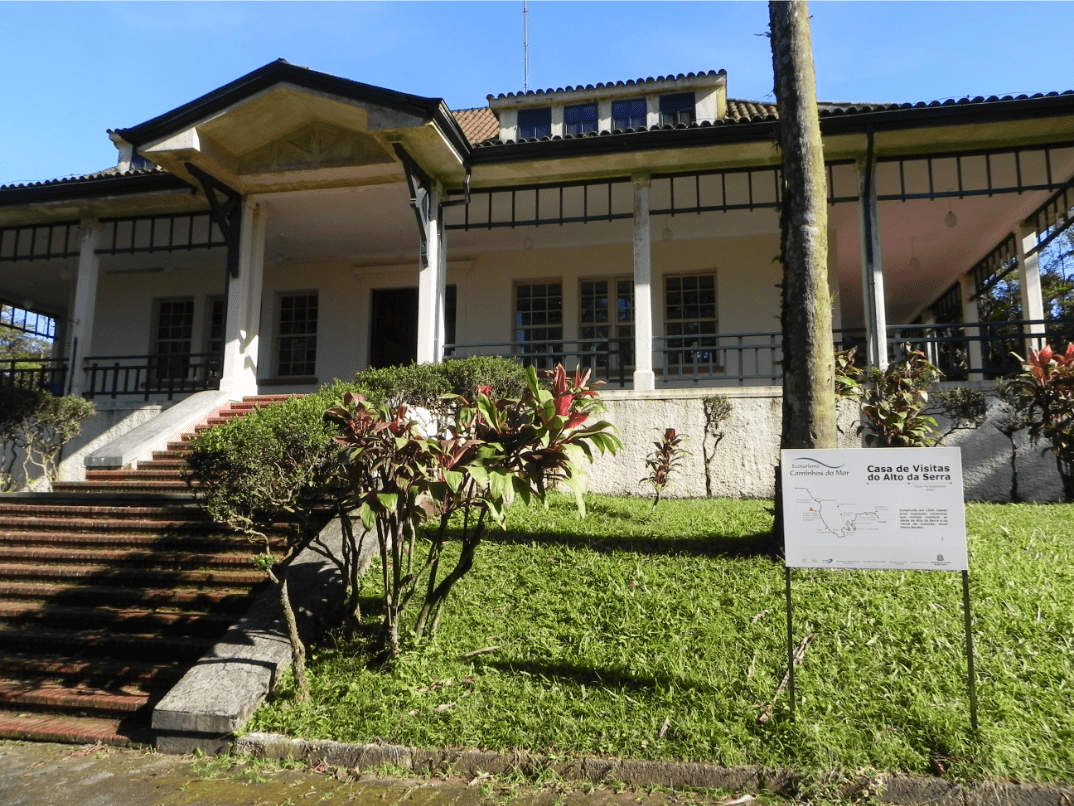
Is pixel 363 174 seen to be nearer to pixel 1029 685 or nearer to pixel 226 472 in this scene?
pixel 226 472

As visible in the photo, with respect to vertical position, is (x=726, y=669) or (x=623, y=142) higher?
(x=623, y=142)

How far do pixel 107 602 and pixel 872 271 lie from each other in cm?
899

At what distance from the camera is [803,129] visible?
5762 millimetres

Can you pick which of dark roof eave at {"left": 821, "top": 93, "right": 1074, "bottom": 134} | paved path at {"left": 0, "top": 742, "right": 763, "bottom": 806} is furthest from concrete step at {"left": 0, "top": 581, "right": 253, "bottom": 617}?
dark roof eave at {"left": 821, "top": 93, "right": 1074, "bottom": 134}

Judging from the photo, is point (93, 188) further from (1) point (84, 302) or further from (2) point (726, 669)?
(2) point (726, 669)

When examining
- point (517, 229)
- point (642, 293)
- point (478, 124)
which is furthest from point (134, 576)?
point (478, 124)

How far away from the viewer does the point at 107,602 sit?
211 inches

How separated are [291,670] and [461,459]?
1.68 metres

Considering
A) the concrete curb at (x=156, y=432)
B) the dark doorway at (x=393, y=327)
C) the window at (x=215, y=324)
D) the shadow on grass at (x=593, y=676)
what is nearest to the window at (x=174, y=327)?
the window at (x=215, y=324)

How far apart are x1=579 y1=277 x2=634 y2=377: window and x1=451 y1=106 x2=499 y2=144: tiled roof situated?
3.39 m

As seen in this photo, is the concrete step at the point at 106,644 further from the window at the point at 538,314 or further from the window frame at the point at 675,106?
the window frame at the point at 675,106

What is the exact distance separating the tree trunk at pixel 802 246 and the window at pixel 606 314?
635 centimetres

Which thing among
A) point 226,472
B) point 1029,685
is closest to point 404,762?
point 226,472

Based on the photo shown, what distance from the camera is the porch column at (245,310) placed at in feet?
33.0
